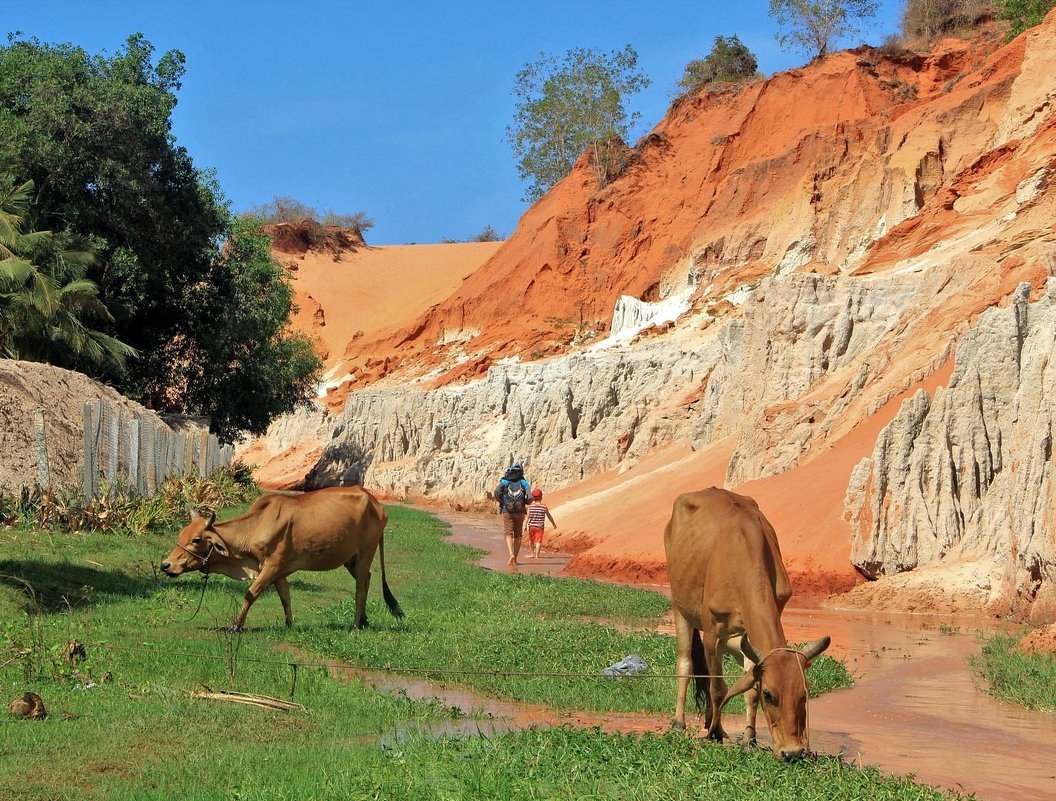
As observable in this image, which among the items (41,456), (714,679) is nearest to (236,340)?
(41,456)

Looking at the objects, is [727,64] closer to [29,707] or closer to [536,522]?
[536,522]

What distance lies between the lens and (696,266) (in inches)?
2069

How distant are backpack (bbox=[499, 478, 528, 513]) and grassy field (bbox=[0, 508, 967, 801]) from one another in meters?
6.02

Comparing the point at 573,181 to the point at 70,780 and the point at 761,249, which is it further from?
the point at 70,780

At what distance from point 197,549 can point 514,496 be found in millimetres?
10322

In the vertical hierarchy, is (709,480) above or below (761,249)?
below

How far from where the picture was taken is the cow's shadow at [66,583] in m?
12.5

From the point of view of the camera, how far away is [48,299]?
2442 cm


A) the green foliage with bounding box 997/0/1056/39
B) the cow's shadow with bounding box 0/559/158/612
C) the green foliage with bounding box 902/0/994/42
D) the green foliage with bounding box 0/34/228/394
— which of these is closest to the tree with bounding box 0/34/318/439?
the green foliage with bounding box 0/34/228/394

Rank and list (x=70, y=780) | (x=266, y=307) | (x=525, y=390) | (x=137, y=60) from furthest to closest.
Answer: (x=525, y=390)
(x=266, y=307)
(x=137, y=60)
(x=70, y=780)

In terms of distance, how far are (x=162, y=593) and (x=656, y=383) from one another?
30.5m

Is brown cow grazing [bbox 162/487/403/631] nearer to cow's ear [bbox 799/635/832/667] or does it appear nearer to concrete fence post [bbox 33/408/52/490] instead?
cow's ear [bbox 799/635/832/667]

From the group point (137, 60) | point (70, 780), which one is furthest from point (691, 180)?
point (70, 780)

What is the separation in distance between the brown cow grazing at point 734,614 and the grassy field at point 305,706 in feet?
1.19
